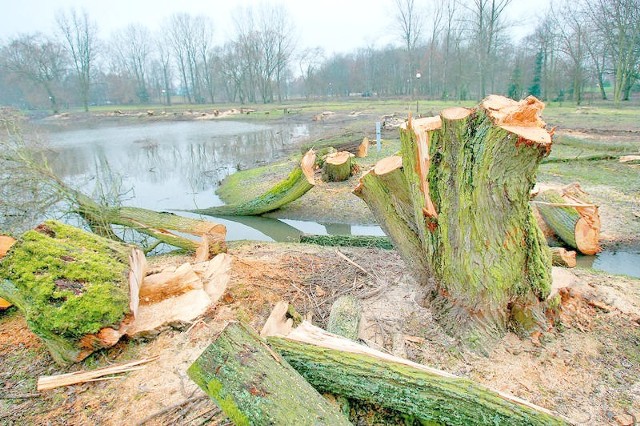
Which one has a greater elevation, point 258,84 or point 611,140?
point 258,84

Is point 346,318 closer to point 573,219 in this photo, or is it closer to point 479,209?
point 479,209

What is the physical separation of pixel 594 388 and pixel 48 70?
189 feet

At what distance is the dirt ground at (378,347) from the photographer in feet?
8.71

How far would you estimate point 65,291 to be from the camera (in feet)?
10.3

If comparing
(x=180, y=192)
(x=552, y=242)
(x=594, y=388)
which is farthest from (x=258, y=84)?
(x=594, y=388)

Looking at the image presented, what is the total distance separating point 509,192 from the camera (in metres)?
2.67

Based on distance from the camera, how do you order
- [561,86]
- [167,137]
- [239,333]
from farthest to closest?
[561,86]
[167,137]
[239,333]

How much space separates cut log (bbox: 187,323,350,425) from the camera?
6.61 feet

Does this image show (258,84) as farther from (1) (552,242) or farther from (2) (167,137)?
(1) (552,242)

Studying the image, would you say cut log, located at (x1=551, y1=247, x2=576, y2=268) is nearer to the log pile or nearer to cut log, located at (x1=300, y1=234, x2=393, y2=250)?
cut log, located at (x1=300, y1=234, x2=393, y2=250)

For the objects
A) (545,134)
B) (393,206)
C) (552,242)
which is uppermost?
(545,134)

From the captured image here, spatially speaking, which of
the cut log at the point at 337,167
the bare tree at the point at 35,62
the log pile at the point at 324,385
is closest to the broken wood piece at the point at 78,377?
the log pile at the point at 324,385

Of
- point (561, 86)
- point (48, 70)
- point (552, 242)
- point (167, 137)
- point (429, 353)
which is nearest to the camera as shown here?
point (429, 353)

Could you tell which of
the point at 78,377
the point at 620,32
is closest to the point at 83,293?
the point at 78,377
